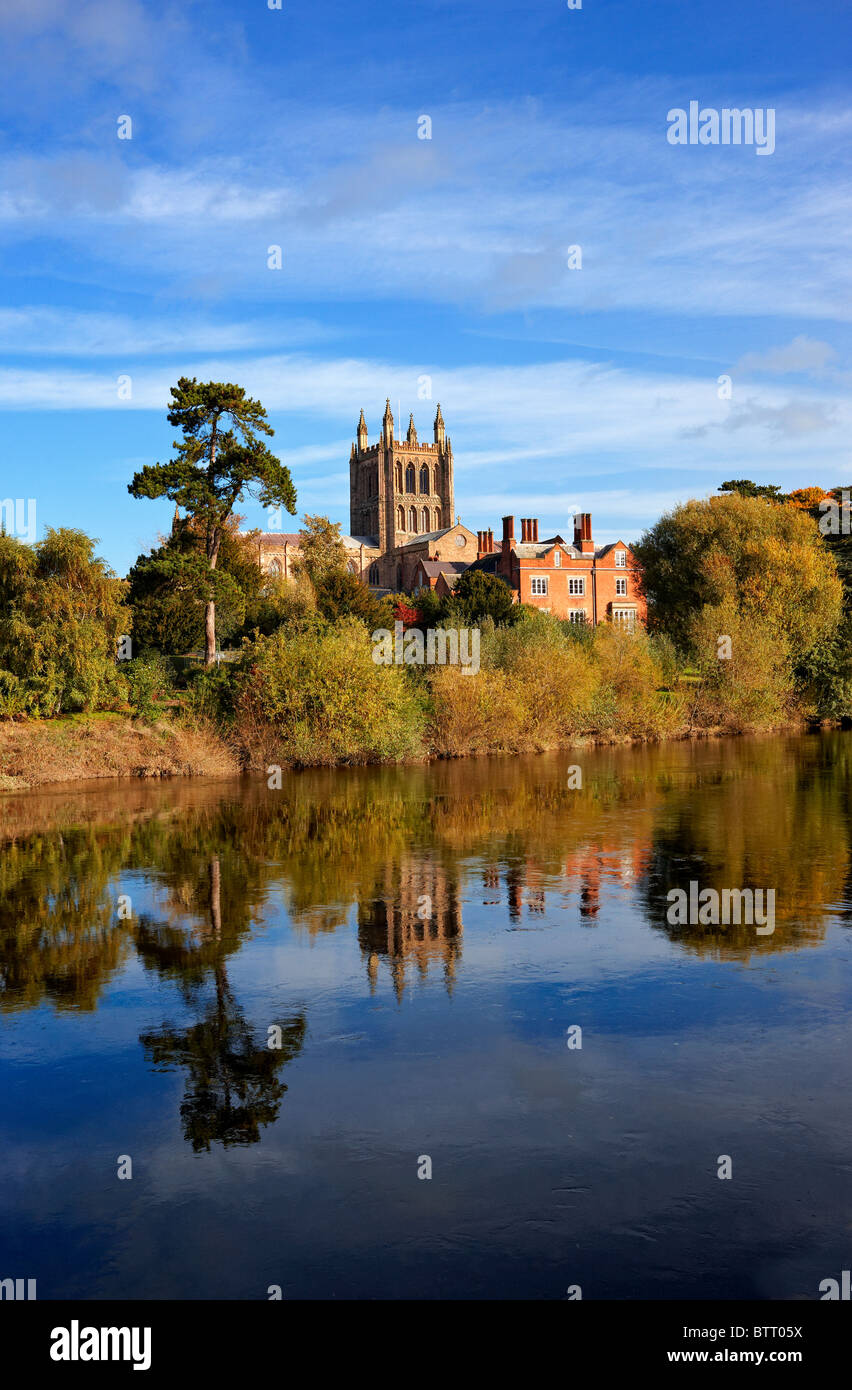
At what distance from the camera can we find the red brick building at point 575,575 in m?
91.3

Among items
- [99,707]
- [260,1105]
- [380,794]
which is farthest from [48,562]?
[260,1105]

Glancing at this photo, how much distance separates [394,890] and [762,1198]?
10757mm

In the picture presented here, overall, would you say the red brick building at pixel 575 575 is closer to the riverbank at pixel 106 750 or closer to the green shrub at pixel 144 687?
the green shrub at pixel 144 687

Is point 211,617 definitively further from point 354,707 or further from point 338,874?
point 338,874

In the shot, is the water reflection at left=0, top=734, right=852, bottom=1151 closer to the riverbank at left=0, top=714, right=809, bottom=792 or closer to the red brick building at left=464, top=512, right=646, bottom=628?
the riverbank at left=0, top=714, right=809, bottom=792

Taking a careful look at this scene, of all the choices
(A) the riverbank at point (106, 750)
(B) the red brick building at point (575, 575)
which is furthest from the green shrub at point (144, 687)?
(B) the red brick building at point (575, 575)

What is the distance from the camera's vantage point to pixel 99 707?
41.8 m

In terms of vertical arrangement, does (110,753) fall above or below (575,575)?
below

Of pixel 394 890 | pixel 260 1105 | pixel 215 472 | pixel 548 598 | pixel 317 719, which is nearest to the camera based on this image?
pixel 260 1105

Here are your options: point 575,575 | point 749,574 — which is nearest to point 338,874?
point 749,574

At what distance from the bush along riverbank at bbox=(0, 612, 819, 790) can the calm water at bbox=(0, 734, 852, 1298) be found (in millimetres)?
17412

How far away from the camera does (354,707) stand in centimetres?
4031

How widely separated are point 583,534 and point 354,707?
58.3 meters

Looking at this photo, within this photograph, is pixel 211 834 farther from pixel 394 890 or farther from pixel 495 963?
pixel 495 963
